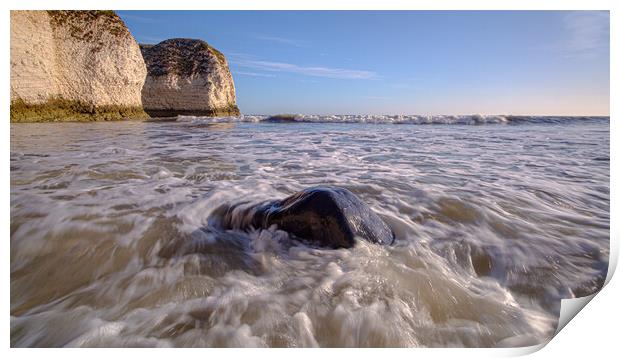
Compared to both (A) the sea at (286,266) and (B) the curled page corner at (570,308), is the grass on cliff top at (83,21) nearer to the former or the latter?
(A) the sea at (286,266)

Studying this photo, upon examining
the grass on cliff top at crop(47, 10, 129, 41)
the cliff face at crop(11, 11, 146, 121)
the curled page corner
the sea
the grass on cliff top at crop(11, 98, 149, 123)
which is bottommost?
the curled page corner

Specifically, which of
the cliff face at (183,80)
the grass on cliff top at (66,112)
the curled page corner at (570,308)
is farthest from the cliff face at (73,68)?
the curled page corner at (570,308)

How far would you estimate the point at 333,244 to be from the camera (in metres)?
1.77

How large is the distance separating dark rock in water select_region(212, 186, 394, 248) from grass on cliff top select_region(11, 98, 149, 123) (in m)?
12.8

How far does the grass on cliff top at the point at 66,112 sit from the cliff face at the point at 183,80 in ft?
30.7

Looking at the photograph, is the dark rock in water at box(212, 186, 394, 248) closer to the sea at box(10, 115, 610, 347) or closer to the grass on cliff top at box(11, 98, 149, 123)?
the sea at box(10, 115, 610, 347)

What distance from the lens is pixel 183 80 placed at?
2816cm

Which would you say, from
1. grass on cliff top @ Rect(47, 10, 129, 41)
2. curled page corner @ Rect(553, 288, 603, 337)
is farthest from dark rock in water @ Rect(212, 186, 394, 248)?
grass on cliff top @ Rect(47, 10, 129, 41)

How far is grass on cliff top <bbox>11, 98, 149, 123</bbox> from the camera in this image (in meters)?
10.7
